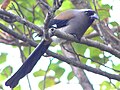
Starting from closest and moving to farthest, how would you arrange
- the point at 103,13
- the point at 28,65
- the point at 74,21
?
the point at 28,65 → the point at 103,13 → the point at 74,21

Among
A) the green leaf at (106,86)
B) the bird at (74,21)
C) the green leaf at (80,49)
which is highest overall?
the bird at (74,21)

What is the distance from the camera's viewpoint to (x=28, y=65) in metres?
1.68

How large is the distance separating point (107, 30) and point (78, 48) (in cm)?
24

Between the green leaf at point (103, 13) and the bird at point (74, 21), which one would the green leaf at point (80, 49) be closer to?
the bird at point (74, 21)

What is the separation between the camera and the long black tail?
1621 millimetres

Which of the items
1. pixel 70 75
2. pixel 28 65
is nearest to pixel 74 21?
pixel 70 75

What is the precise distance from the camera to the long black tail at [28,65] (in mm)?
1621

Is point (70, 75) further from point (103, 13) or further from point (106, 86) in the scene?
point (103, 13)

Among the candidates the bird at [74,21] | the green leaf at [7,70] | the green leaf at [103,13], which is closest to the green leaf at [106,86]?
the bird at [74,21]

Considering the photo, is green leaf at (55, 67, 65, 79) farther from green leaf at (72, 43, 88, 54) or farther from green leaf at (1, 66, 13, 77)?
green leaf at (1, 66, 13, 77)

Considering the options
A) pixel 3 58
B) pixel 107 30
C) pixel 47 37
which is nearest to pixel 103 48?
pixel 107 30

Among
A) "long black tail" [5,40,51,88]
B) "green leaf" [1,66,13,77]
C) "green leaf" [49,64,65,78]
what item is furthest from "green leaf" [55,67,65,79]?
"long black tail" [5,40,51,88]

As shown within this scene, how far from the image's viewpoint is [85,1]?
6.41 feet

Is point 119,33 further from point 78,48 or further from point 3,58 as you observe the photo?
point 3,58
